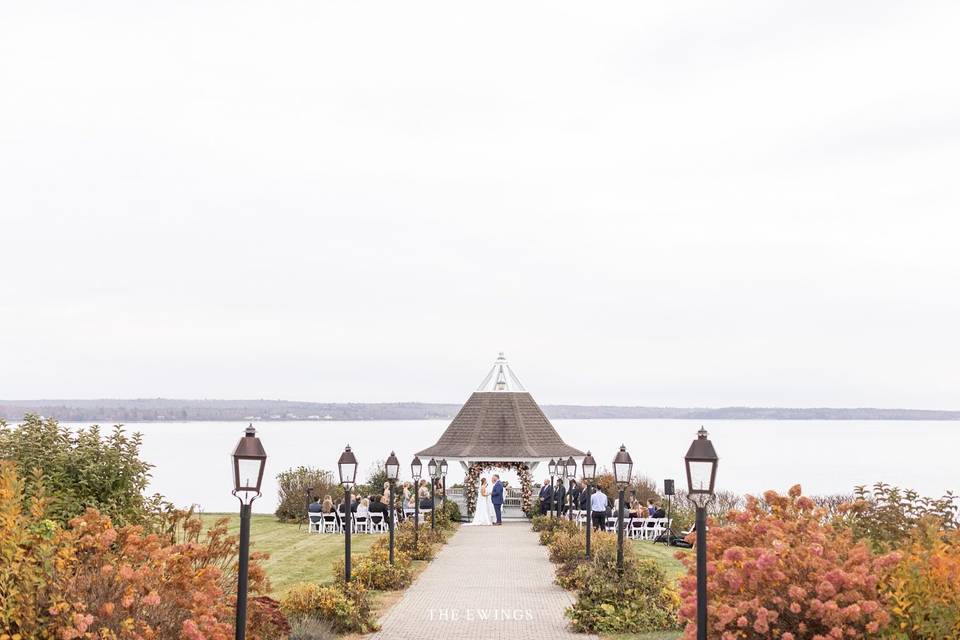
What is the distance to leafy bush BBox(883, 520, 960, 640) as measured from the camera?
25.4ft

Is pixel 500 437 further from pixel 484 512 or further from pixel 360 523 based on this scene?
pixel 360 523

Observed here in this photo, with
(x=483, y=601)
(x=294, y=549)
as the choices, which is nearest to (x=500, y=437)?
(x=294, y=549)

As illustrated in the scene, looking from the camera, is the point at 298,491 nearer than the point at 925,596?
No

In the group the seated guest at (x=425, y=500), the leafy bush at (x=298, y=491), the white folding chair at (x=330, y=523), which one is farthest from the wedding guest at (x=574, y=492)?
the leafy bush at (x=298, y=491)

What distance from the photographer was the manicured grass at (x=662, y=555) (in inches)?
767

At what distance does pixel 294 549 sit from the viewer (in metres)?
24.2

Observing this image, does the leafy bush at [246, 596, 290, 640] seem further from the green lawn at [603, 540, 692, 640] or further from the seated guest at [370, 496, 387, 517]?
the seated guest at [370, 496, 387, 517]

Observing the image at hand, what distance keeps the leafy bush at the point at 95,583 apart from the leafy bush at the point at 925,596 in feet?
18.1

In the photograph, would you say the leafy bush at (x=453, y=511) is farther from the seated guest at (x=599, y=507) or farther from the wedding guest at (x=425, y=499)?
the seated guest at (x=599, y=507)

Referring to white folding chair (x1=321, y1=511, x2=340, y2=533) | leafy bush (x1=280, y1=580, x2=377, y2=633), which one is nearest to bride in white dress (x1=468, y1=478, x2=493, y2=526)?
white folding chair (x1=321, y1=511, x2=340, y2=533)

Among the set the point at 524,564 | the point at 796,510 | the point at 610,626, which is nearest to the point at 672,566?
the point at 524,564

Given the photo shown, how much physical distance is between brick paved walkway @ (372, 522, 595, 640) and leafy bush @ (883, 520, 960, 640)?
4.98m

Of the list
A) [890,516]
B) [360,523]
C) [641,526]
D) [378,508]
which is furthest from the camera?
[378,508]

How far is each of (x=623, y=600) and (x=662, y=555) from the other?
33.2 ft
